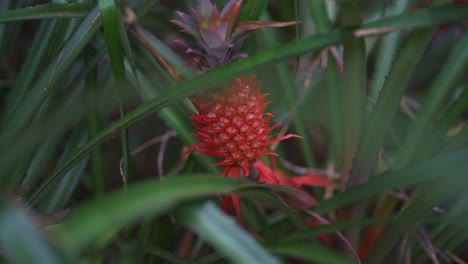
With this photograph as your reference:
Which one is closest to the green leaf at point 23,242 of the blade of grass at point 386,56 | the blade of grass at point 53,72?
the blade of grass at point 53,72

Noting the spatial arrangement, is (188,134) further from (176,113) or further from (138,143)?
(138,143)

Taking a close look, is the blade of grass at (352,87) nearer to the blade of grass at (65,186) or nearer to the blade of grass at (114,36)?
the blade of grass at (114,36)

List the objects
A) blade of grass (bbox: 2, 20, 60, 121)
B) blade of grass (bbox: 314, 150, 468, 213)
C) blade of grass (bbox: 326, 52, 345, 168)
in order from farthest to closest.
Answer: blade of grass (bbox: 326, 52, 345, 168) → blade of grass (bbox: 2, 20, 60, 121) → blade of grass (bbox: 314, 150, 468, 213)

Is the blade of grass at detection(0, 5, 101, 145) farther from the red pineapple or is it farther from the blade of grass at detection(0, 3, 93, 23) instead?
the red pineapple

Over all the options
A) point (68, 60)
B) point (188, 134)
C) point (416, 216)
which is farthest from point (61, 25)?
point (416, 216)

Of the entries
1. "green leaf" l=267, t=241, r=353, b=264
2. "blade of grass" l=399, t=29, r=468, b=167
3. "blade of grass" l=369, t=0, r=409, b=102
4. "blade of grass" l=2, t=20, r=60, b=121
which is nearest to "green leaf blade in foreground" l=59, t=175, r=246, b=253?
"green leaf" l=267, t=241, r=353, b=264
